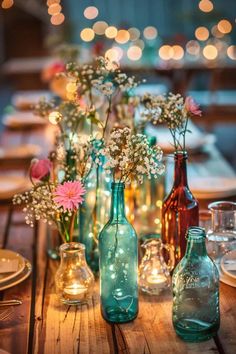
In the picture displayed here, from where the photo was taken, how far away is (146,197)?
204 centimetres

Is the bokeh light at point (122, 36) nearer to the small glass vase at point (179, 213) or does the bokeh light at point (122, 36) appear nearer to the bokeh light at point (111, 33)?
the bokeh light at point (111, 33)

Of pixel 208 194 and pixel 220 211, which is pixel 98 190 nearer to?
pixel 220 211

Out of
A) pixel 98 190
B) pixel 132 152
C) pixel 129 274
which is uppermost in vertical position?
pixel 132 152

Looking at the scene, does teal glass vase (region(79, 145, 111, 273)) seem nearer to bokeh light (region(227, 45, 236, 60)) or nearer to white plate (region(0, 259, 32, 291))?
white plate (region(0, 259, 32, 291))

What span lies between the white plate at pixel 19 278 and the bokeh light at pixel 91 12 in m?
8.42

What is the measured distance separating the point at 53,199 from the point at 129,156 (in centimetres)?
20

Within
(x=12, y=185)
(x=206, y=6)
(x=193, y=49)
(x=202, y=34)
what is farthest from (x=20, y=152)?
(x=206, y=6)

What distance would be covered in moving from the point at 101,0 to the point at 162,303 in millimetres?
9086

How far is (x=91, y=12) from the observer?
9.66 m

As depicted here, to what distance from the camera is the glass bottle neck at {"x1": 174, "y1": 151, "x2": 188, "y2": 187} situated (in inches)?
56.4

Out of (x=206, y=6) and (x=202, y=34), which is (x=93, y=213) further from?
(x=206, y=6)

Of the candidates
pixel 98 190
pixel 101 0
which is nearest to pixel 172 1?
pixel 101 0

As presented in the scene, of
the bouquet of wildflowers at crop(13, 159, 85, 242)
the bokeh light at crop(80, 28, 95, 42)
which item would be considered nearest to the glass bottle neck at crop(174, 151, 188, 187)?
the bouquet of wildflowers at crop(13, 159, 85, 242)

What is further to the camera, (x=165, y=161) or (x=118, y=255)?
(x=165, y=161)
